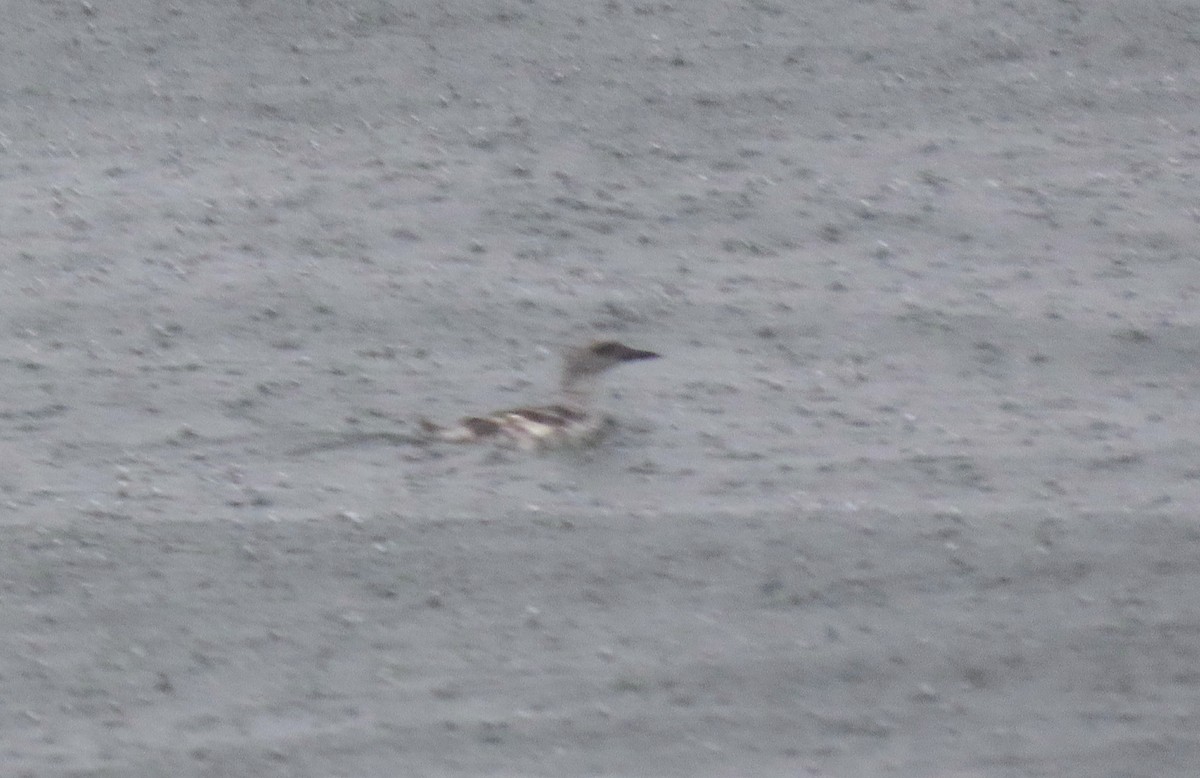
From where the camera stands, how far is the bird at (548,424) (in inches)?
187

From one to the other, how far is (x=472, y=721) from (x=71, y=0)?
399cm

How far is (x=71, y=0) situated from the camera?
7.20m

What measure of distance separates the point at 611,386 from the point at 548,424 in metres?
0.31

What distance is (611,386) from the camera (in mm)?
5016

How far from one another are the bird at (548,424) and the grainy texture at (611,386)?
4cm

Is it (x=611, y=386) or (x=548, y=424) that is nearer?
(x=548, y=424)

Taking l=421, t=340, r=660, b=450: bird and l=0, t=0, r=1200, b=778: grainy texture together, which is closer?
l=0, t=0, r=1200, b=778: grainy texture

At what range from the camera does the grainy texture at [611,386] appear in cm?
391

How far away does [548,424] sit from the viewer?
475 cm

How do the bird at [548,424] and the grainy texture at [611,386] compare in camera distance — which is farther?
the bird at [548,424]

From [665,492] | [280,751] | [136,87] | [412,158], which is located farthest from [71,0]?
[280,751]

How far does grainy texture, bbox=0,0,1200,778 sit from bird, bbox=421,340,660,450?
0.04m

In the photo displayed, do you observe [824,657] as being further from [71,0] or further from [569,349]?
[71,0]

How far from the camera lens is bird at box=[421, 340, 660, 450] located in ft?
15.5
